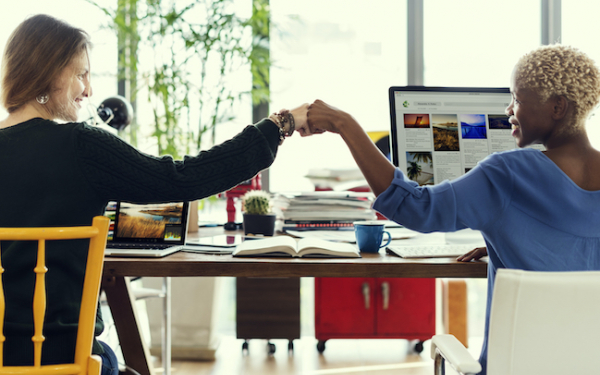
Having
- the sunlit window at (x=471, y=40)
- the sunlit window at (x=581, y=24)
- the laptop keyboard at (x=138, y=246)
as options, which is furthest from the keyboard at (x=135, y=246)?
the sunlit window at (x=581, y=24)

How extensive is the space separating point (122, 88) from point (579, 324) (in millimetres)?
3429

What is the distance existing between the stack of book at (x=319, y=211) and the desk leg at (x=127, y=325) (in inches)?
22.9

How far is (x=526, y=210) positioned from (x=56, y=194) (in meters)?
0.90

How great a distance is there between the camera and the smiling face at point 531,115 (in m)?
0.99

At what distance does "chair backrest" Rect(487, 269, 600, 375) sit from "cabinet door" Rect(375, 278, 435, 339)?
6.27 feet

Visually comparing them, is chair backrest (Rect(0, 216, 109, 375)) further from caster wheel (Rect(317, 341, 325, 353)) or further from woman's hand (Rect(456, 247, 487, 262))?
caster wheel (Rect(317, 341, 325, 353))

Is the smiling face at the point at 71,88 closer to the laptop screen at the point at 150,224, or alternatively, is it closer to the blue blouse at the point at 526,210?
the laptop screen at the point at 150,224

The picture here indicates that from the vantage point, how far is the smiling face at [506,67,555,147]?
0.99 m

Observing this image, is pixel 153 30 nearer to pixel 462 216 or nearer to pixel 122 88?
pixel 122 88

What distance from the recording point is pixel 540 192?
926mm

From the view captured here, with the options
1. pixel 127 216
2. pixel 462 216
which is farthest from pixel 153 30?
pixel 462 216

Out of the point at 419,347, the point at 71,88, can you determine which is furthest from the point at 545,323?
the point at 419,347

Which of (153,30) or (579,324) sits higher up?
(153,30)

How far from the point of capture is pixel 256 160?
44.2 inches
